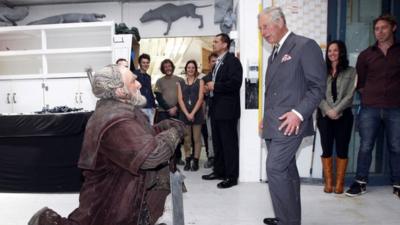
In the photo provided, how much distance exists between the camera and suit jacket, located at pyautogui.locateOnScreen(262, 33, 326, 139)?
1.91 metres

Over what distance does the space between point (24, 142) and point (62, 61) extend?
293 cm

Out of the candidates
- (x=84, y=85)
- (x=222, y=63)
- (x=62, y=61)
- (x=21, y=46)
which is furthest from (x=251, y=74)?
(x=21, y=46)

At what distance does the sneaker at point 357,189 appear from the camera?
307 cm

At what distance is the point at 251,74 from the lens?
3572 millimetres

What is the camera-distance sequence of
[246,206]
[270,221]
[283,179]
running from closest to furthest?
[283,179], [270,221], [246,206]

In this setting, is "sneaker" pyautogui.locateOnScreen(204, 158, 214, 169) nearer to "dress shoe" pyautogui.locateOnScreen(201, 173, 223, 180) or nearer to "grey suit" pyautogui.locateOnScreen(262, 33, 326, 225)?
"dress shoe" pyautogui.locateOnScreen(201, 173, 223, 180)

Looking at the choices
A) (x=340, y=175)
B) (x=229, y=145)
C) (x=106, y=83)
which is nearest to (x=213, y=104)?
(x=229, y=145)

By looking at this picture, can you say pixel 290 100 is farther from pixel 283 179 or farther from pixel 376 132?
pixel 376 132

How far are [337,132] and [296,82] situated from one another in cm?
139

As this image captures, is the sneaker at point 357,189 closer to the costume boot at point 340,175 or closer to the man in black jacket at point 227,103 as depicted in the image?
the costume boot at point 340,175

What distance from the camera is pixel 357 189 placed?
3090 mm

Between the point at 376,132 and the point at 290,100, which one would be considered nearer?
the point at 290,100

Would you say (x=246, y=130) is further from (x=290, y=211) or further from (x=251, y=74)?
(x=290, y=211)

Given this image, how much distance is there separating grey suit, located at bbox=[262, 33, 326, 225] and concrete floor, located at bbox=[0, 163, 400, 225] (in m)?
0.56
